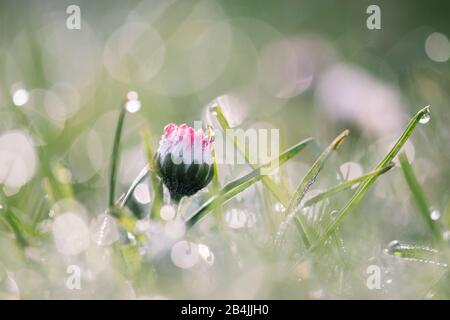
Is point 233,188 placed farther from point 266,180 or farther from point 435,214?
point 435,214

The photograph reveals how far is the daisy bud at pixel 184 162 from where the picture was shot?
773 mm

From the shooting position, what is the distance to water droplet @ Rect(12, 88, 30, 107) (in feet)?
4.28

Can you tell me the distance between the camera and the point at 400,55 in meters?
1.94

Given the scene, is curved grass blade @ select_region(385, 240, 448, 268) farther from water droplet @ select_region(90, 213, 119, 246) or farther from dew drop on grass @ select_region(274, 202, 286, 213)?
water droplet @ select_region(90, 213, 119, 246)

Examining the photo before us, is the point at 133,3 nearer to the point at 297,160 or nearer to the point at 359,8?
the point at 359,8

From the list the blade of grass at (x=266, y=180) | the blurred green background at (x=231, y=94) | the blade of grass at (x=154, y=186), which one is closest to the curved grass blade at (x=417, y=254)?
the blurred green background at (x=231, y=94)

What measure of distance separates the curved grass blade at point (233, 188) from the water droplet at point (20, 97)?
62 centimetres

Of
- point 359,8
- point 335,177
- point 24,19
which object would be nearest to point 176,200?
point 335,177

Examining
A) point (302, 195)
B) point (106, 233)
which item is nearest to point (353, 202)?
point (302, 195)

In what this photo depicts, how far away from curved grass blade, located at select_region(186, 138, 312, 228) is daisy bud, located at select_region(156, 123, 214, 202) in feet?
0.09

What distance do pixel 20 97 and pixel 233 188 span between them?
2.48 feet

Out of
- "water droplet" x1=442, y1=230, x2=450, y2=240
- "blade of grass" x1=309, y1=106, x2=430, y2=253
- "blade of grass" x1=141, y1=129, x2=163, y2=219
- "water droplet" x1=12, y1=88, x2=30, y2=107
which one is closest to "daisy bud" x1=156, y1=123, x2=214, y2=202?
"blade of grass" x1=141, y1=129, x2=163, y2=219

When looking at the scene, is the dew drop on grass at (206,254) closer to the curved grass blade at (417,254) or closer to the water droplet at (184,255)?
the water droplet at (184,255)
